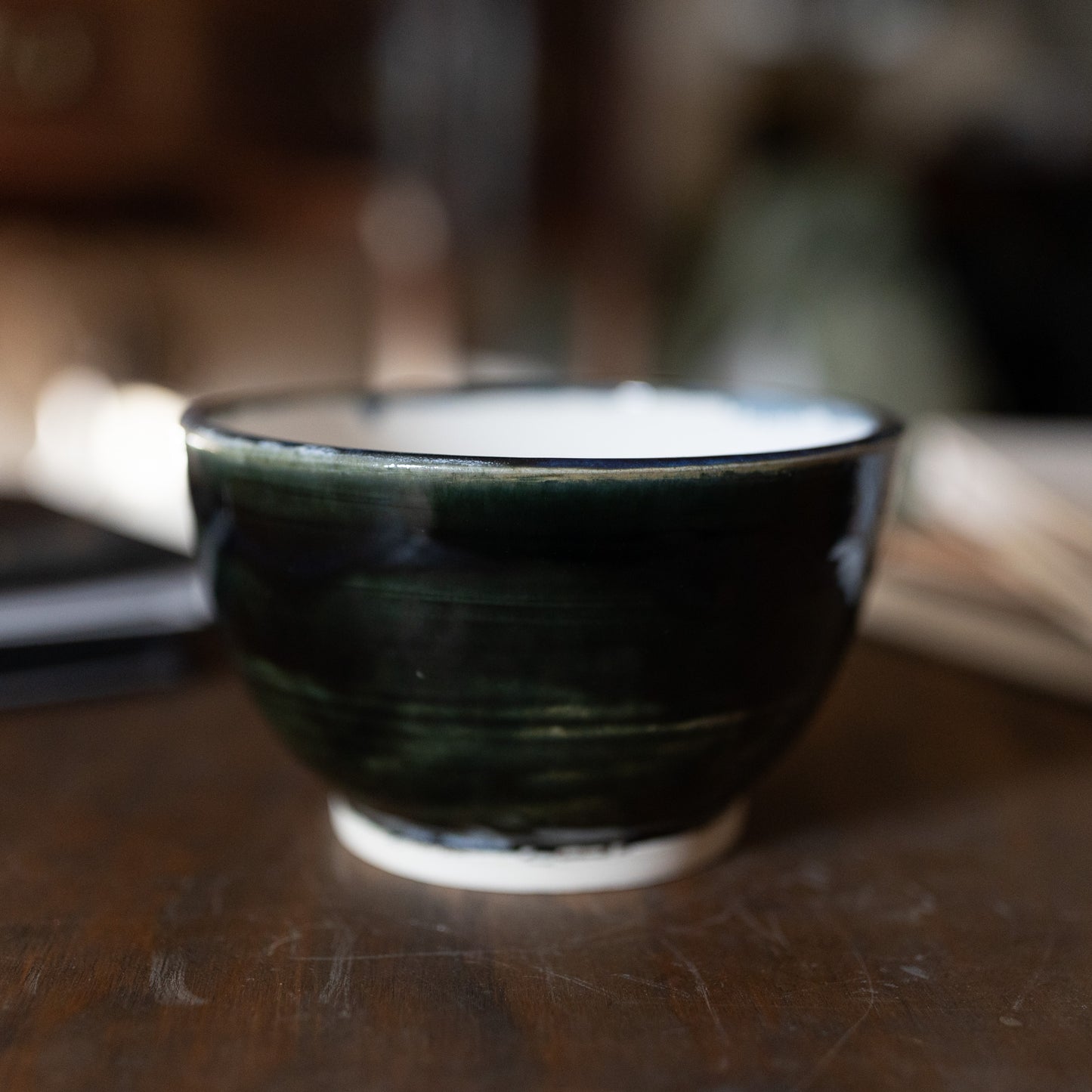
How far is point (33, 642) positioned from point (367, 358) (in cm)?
164

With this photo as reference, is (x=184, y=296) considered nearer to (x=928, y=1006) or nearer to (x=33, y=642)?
(x=33, y=642)

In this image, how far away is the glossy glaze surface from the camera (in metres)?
0.26

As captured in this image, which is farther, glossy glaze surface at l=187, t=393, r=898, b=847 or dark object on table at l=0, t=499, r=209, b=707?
dark object on table at l=0, t=499, r=209, b=707

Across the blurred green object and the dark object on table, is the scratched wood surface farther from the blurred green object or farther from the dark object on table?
the blurred green object

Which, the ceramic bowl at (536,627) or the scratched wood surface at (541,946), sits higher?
the ceramic bowl at (536,627)

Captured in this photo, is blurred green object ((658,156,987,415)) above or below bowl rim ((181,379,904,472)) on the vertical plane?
below

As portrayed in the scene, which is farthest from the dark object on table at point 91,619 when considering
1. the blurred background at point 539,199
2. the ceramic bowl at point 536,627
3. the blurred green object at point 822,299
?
the blurred green object at point 822,299

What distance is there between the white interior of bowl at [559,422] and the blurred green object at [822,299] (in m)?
1.40

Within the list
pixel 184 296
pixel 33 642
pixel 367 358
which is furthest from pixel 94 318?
pixel 33 642

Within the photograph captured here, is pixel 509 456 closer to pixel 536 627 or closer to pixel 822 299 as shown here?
pixel 536 627

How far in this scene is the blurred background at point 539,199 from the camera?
5.05 feet

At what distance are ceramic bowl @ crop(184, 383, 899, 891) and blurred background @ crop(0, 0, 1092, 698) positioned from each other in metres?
0.87

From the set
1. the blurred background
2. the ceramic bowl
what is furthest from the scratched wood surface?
the blurred background

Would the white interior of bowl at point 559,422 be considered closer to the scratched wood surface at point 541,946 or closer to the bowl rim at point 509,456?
the bowl rim at point 509,456
